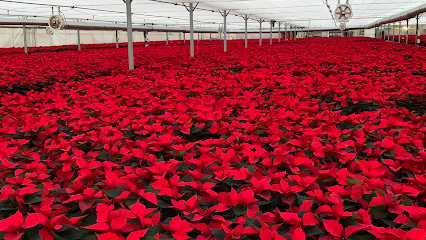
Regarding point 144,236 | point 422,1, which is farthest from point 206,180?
point 422,1

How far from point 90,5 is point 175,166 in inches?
469

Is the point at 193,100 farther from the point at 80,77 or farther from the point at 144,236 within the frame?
the point at 80,77

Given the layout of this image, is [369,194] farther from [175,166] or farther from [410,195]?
[175,166]

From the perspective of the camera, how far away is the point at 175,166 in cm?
174

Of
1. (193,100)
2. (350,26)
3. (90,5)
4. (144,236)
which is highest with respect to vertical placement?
(350,26)

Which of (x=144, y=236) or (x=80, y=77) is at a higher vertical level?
(x=80, y=77)

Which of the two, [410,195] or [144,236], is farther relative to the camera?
[410,195]

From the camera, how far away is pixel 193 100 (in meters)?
3.33

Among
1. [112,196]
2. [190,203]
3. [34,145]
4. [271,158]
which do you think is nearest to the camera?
[190,203]

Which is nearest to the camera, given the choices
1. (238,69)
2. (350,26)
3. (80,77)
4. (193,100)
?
(193,100)

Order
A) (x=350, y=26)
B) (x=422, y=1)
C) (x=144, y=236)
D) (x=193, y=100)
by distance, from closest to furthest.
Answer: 1. (x=144, y=236)
2. (x=193, y=100)
3. (x=422, y=1)
4. (x=350, y=26)

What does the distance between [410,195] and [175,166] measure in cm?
107

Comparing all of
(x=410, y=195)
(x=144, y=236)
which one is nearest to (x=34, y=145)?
(x=144, y=236)

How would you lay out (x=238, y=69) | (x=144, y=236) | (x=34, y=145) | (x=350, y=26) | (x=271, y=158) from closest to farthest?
(x=144, y=236), (x=271, y=158), (x=34, y=145), (x=238, y=69), (x=350, y=26)
